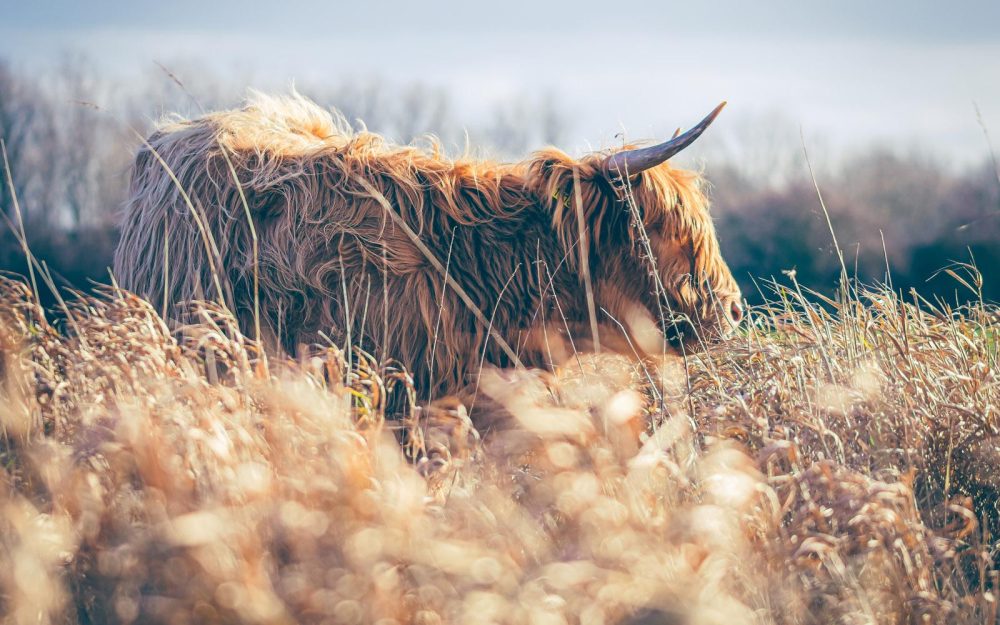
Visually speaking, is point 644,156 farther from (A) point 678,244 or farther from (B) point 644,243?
(A) point 678,244

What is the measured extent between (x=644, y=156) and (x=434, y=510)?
2070 millimetres

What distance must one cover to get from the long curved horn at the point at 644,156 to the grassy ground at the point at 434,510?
1211 millimetres

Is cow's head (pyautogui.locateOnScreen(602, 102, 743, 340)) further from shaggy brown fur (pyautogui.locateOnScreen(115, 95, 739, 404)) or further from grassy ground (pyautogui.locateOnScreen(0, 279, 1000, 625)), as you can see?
grassy ground (pyautogui.locateOnScreen(0, 279, 1000, 625))

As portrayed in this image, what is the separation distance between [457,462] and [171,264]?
182 cm

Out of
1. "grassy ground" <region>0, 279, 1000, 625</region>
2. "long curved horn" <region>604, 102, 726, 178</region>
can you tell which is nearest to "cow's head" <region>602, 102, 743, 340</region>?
"long curved horn" <region>604, 102, 726, 178</region>

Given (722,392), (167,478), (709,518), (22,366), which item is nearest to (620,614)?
(709,518)

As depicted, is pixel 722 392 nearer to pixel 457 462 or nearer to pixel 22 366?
pixel 457 462

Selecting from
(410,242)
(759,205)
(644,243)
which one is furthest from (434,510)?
(759,205)

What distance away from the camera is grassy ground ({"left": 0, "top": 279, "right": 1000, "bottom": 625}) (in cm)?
188

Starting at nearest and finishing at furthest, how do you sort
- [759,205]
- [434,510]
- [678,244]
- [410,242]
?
1. [434,510]
2. [410,242]
3. [678,244]
4. [759,205]

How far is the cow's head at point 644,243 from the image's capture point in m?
3.90

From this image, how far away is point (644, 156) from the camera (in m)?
3.76

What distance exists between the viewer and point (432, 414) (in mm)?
3496

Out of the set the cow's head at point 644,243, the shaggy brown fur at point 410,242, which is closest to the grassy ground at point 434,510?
the shaggy brown fur at point 410,242
